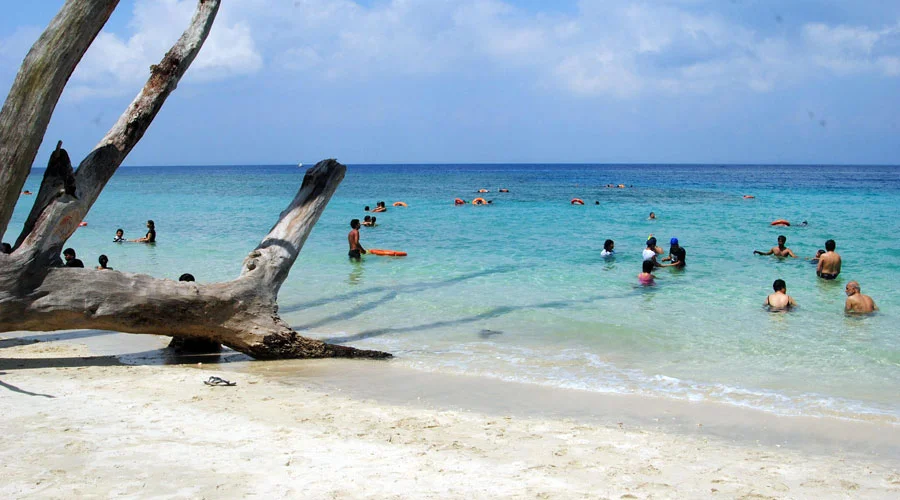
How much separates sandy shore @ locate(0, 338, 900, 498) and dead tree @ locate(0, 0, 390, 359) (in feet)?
2.04

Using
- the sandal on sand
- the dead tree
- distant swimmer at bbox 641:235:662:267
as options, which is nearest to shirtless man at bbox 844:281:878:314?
distant swimmer at bbox 641:235:662:267

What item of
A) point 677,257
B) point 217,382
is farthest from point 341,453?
point 677,257

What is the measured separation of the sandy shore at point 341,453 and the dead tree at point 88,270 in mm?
622

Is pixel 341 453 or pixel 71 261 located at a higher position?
pixel 71 261

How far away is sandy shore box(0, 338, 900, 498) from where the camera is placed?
13.2ft

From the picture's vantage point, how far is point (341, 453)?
4605 mm

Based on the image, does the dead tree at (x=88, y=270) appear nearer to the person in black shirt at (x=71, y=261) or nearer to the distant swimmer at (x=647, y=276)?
the person in black shirt at (x=71, y=261)

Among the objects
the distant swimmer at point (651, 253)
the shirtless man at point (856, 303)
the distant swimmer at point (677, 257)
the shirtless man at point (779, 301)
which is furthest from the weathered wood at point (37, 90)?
the distant swimmer at point (677, 257)

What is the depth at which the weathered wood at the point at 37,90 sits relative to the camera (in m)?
5.99

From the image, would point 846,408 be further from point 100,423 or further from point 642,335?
point 100,423

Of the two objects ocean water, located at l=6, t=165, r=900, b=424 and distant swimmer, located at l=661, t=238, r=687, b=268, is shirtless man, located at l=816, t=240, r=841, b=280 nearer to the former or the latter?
ocean water, located at l=6, t=165, r=900, b=424

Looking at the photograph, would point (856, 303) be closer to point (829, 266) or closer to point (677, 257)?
point (829, 266)

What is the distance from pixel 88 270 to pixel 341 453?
3.18m

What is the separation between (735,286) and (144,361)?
988 cm
